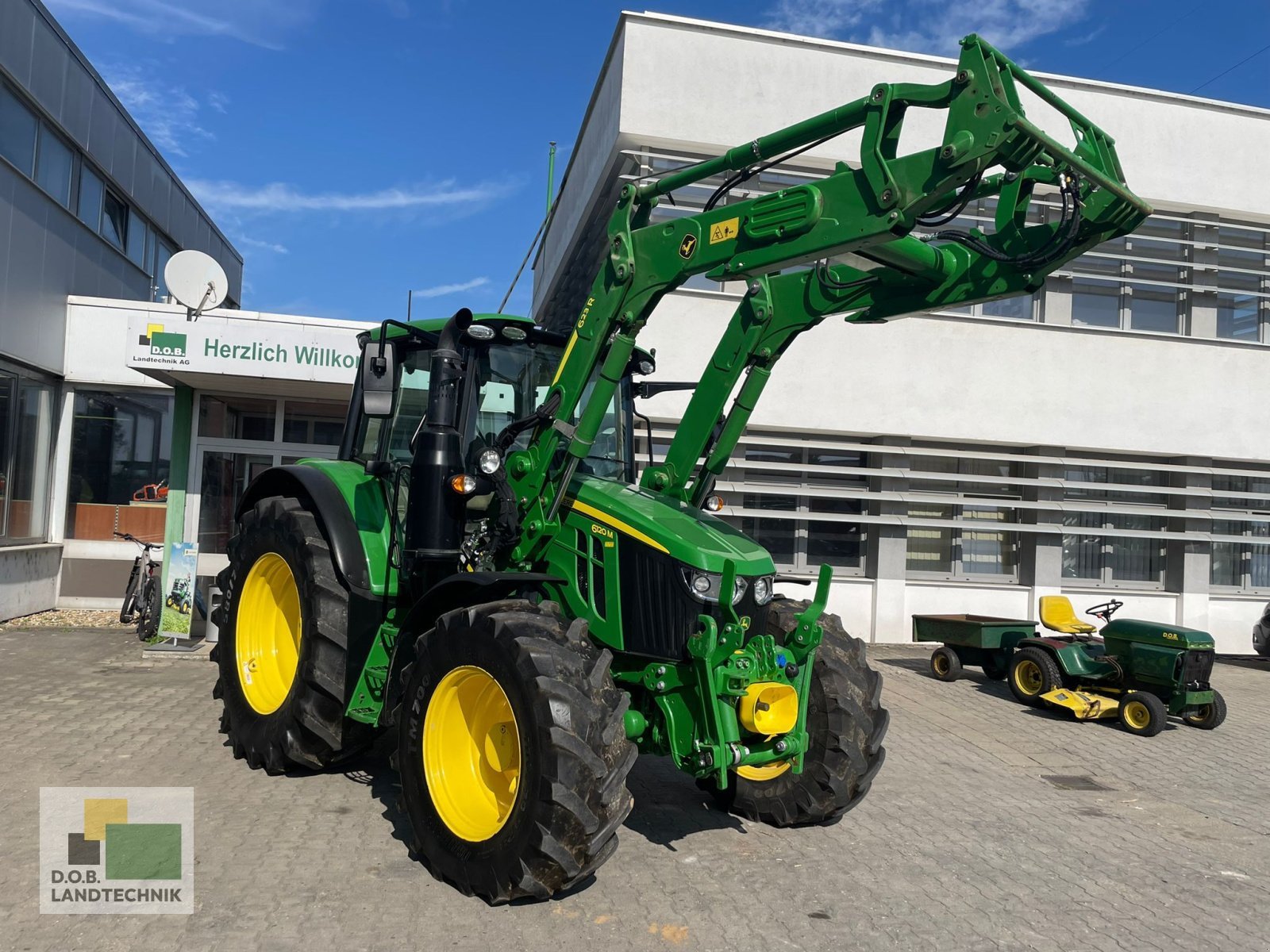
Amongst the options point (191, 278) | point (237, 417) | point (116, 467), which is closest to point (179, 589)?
point (237, 417)

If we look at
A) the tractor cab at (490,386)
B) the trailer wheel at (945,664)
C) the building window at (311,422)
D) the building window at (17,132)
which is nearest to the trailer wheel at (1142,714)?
the trailer wheel at (945,664)

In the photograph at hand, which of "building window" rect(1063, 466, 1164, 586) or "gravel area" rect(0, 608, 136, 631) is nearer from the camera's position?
"gravel area" rect(0, 608, 136, 631)

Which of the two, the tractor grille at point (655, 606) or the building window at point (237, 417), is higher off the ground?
the building window at point (237, 417)

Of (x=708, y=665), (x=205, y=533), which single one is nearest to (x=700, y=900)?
(x=708, y=665)

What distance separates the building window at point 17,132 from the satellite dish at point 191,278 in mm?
2443

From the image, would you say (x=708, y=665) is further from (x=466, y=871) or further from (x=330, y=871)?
(x=330, y=871)

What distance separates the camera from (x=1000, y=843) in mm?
5234

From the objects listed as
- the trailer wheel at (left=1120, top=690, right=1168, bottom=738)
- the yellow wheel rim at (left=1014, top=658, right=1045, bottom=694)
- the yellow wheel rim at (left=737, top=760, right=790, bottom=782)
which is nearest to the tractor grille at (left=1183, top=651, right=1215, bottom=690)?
the trailer wheel at (left=1120, top=690, right=1168, bottom=738)

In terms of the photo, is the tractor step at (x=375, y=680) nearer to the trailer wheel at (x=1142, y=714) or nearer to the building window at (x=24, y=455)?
the trailer wheel at (x=1142, y=714)

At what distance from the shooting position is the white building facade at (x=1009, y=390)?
479 inches

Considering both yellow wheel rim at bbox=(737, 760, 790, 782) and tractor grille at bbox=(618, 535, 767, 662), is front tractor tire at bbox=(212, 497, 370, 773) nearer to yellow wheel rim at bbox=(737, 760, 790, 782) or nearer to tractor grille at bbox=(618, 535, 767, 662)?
tractor grille at bbox=(618, 535, 767, 662)

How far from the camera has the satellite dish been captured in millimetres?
10750

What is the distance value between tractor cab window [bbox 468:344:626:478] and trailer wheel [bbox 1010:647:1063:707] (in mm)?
5598

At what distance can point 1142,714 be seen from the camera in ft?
27.5
